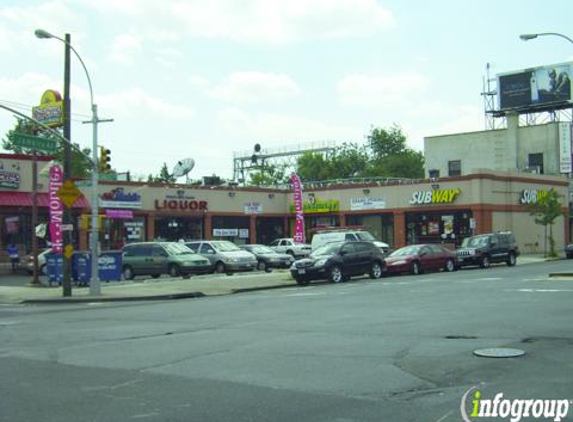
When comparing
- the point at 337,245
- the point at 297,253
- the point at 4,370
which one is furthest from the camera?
the point at 297,253

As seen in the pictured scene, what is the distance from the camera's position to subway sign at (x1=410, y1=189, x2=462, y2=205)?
1981 inches

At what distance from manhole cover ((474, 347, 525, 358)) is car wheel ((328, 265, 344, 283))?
745 inches

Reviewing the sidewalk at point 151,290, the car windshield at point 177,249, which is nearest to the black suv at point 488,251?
the sidewalk at point 151,290

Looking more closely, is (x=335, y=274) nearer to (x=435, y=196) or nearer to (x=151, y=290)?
(x=151, y=290)

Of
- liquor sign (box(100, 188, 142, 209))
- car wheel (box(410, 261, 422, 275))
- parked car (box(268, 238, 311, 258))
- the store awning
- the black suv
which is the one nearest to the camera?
car wheel (box(410, 261, 422, 275))

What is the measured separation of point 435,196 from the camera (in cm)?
5112

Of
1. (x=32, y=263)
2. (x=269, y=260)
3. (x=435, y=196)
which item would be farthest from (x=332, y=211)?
(x=32, y=263)

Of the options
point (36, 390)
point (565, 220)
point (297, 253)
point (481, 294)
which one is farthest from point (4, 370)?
point (565, 220)

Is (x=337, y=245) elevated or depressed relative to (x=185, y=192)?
depressed

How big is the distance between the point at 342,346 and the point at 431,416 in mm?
4256

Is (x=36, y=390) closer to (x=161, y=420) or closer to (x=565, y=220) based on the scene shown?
(x=161, y=420)

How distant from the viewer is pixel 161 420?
6891 mm

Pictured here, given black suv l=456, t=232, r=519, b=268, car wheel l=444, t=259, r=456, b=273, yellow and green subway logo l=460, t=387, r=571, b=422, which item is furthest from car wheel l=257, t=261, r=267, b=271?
yellow and green subway logo l=460, t=387, r=571, b=422

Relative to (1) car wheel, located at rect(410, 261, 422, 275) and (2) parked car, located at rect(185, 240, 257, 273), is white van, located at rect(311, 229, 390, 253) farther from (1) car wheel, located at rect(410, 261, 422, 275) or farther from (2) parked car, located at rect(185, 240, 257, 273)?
(1) car wheel, located at rect(410, 261, 422, 275)
